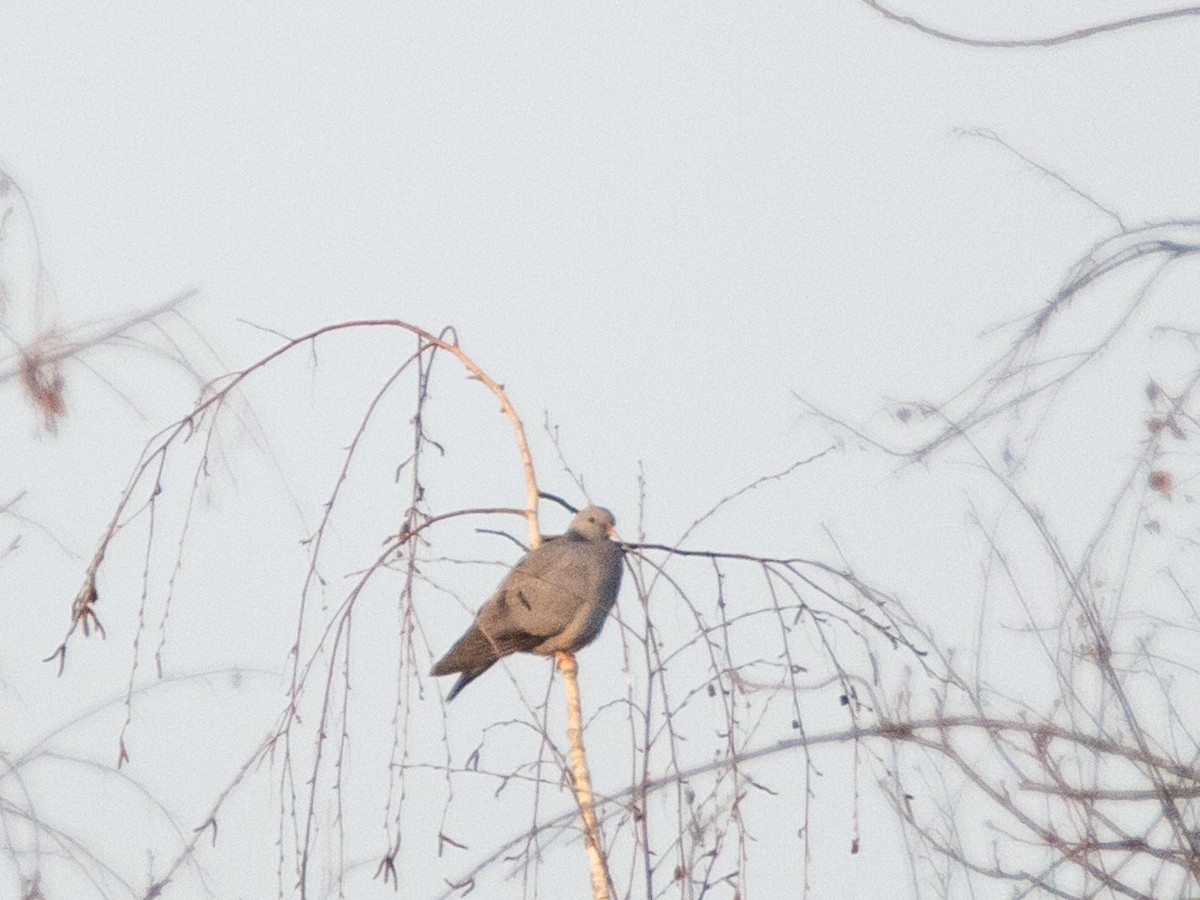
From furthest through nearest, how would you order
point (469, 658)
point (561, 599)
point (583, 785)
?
1. point (469, 658)
2. point (561, 599)
3. point (583, 785)

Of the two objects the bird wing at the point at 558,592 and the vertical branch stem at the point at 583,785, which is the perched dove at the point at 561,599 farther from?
the vertical branch stem at the point at 583,785

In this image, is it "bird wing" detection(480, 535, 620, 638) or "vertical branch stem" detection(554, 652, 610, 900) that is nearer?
"vertical branch stem" detection(554, 652, 610, 900)

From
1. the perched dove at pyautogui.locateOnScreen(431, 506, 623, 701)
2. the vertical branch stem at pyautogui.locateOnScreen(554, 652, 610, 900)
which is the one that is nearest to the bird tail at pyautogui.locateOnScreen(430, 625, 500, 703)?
the perched dove at pyautogui.locateOnScreen(431, 506, 623, 701)

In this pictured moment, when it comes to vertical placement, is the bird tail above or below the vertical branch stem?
above

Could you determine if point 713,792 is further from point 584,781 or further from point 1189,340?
point 1189,340

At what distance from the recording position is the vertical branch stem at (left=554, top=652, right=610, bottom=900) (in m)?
2.25

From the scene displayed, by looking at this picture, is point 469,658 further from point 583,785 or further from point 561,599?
point 583,785

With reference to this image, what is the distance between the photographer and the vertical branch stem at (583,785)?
7.37 feet

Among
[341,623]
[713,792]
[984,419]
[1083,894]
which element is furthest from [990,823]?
[341,623]

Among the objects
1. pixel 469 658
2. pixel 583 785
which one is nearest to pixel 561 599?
pixel 469 658

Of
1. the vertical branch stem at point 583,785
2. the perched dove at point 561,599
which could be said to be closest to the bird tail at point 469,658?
the perched dove at point 561,599

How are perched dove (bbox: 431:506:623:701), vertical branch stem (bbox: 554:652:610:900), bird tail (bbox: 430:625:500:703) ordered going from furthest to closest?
bird tail (bbox: 430:625:500:703)
perched dove (bbox: 431:506:623:701)
vertical branch stem (bbox: 554:652:610:900)

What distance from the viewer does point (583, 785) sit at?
237cm

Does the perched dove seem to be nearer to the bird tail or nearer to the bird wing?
the bird wing
